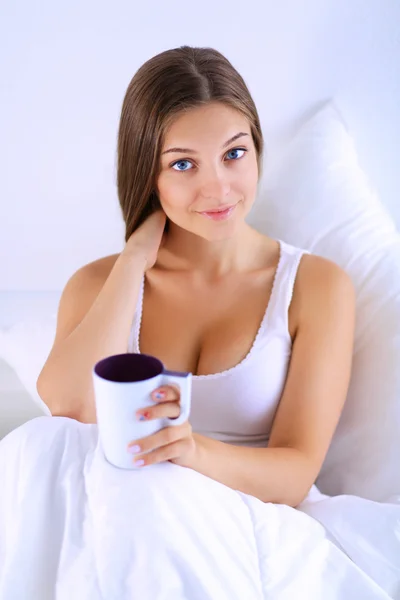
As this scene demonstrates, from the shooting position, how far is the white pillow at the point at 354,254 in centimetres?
113

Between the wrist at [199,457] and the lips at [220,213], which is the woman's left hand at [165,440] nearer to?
the wrist at [199,457]

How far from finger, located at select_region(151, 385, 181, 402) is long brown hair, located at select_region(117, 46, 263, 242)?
1.79 ft

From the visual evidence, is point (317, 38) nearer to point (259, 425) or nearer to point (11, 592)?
point (259, 425)

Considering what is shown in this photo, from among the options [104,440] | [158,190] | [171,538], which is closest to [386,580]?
[171,538]

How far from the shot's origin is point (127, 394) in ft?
2.06

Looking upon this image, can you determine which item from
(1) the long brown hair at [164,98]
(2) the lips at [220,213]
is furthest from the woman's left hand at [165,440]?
(1) the long brown hair at [164,98]

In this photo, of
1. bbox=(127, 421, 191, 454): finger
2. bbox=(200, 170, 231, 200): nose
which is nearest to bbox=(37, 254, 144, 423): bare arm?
bbox=(200, 170, 231, 200): nose

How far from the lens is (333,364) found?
108 cm

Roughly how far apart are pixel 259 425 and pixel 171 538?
43 cm

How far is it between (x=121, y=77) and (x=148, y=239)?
48cm

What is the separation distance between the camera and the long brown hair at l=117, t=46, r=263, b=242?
1.02 meters

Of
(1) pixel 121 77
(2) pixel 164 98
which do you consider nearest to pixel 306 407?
(2) pixel 164 98

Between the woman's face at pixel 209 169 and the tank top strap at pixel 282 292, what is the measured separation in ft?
0.52

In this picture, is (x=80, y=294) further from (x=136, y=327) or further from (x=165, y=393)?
(x=165, y=393)
